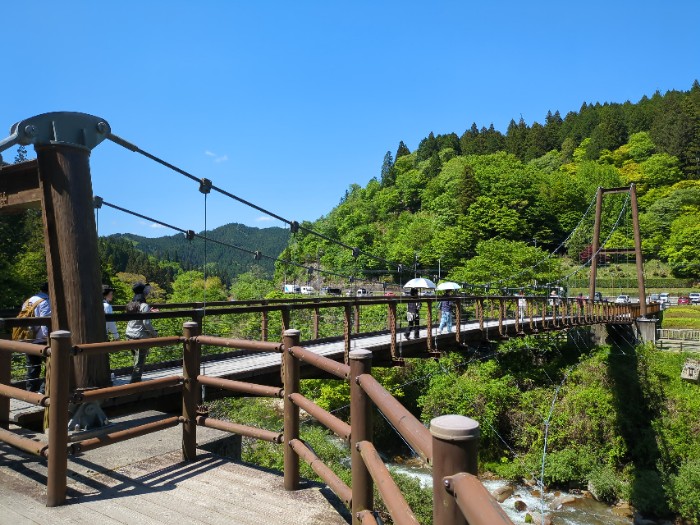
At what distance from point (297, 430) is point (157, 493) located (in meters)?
0.89

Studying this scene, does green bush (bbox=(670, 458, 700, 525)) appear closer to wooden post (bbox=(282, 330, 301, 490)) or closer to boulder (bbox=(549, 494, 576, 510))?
boulder (bbox=(549, 494, 576, 510))

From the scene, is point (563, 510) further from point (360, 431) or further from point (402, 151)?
point (402, 151)

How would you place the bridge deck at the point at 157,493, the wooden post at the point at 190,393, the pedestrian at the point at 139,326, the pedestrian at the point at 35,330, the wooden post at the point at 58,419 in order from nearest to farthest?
1. the bridge deck at the point at 157,493
2. the wooden post at the point at 58,419
3. the wooden post at the point at 190,393
4. the pedestrian at the point at 139,326
5. the pedestrian at the point at 35,330

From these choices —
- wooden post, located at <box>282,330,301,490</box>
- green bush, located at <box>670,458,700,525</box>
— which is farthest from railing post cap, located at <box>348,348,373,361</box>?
green bush, located at <box>670,458,700,525</box>

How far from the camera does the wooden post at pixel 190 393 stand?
3461 mm

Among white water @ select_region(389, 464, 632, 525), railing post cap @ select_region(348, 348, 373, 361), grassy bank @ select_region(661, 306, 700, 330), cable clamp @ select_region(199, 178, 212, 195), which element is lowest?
white water @ select_region(389, 464, 632, 525)

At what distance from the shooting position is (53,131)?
3.73m

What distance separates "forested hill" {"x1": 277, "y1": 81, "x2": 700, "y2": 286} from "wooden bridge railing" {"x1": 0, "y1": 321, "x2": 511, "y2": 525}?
2845cm

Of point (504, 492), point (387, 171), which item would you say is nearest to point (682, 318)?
point (504, 492)

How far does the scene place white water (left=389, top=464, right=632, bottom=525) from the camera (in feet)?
44.0

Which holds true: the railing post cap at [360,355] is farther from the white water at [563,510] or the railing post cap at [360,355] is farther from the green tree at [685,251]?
the green tree at [685,251]

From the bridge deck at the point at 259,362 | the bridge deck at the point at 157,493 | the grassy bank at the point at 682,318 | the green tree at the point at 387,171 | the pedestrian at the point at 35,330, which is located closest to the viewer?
the bridge deck at the point at 157,493

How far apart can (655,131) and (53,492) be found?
86041mm

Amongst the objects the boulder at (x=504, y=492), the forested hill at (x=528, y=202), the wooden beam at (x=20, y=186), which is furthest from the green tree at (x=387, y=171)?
the wooden beam at (x=20, y=186)
